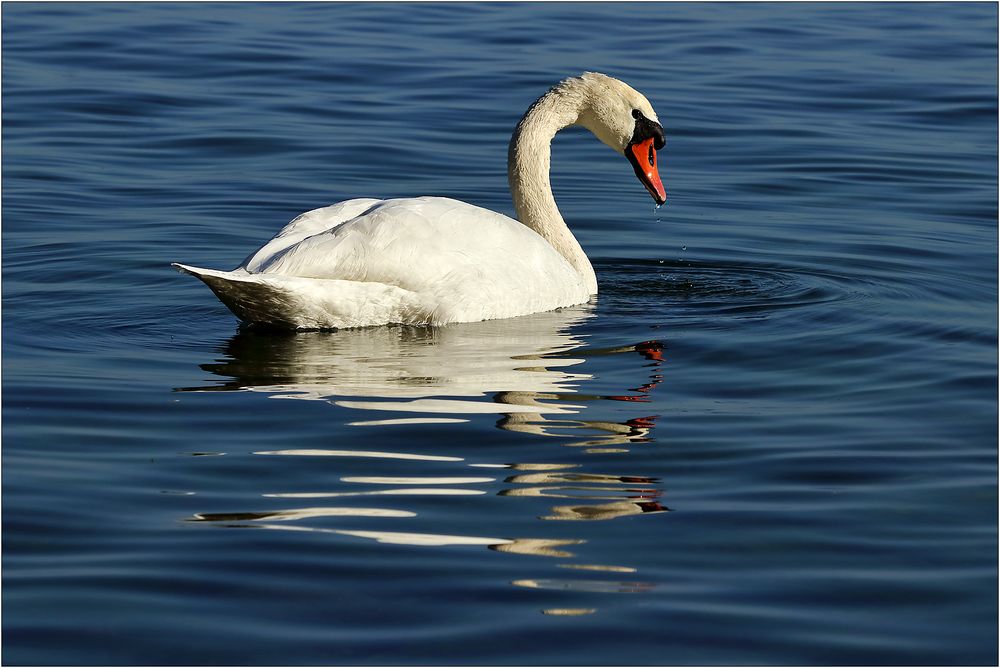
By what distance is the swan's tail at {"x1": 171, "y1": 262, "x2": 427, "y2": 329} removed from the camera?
340 inches

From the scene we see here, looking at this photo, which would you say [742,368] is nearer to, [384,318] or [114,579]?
[384,318]

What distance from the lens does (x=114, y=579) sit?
5398mm

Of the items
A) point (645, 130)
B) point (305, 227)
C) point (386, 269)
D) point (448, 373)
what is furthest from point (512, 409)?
point (645, 130)

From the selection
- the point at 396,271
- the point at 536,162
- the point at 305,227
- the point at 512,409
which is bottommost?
the point at 512,409

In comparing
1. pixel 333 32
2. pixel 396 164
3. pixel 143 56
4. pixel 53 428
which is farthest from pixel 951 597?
pixel 333 32

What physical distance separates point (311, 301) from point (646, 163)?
10.6ft

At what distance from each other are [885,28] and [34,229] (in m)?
14.5

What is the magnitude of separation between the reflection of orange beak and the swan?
1.19 metres

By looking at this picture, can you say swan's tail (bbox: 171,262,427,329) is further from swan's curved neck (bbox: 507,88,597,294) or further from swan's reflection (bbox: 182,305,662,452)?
swan's curved neck (bbox: 507,88,597,294)

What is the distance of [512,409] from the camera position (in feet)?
24.7

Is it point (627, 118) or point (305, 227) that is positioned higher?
point (627, 118)

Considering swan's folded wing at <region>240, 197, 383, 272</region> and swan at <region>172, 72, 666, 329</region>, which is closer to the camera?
swan at <region>172, 72, 666, 329</region>

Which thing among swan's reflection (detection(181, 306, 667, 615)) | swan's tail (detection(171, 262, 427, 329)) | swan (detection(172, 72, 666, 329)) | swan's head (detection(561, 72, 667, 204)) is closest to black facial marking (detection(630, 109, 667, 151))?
swan's head (detection(561, 72, 667, 204))

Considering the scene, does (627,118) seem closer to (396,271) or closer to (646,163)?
(646,163)
